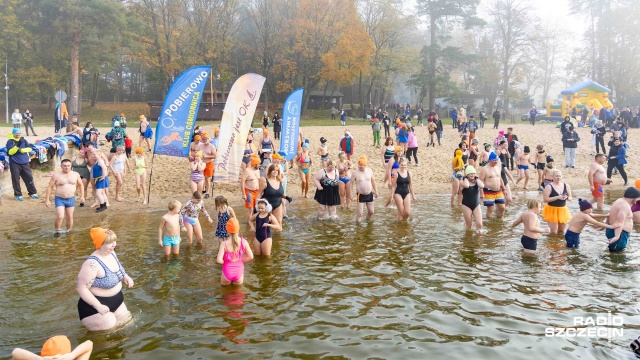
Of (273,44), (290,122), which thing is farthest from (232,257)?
(273,44)

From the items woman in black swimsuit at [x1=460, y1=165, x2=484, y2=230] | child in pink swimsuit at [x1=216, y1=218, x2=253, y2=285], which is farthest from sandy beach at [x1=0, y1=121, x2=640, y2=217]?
child in pink swimsuit at [x1=216, y1=218, x2=253, y2=285]

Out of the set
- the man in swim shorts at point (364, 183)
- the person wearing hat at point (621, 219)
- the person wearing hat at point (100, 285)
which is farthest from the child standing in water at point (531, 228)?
the person wearing hat at point (100, 285)

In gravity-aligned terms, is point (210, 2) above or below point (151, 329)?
above

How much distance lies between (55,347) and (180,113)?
363 inches

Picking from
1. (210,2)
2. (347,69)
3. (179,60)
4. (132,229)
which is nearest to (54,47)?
(179,60)

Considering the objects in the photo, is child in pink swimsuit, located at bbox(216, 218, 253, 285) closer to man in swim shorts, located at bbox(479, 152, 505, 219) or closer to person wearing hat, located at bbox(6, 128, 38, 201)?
man in swim shorts, located at bbox(479, 152, 505, 219)

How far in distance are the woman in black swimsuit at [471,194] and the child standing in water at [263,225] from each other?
4324 mm

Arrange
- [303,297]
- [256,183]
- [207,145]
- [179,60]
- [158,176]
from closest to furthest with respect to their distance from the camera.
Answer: [303,297], [256,183], [207,145], [158,176], [179,60]

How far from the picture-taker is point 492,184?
12.2 meters

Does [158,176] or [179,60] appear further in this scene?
[179,60]

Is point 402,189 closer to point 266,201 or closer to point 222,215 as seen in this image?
point 266,201

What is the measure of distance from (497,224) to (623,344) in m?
6.18

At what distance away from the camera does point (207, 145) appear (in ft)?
51.0

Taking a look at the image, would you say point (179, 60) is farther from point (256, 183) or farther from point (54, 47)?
point (256, 183)
